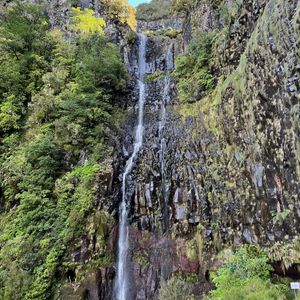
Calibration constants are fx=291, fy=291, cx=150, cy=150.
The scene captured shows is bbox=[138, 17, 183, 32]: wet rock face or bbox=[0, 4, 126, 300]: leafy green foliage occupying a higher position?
bbox=[138, 17, 183, 32]: wet rock face

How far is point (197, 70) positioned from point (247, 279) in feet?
31.3

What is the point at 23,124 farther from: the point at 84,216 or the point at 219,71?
the point at 219,71

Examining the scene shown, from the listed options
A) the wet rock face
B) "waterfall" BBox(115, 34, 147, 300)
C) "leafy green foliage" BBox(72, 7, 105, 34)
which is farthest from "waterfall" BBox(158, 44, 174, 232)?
the wet rock face

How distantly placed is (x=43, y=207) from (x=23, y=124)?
5.31 meters

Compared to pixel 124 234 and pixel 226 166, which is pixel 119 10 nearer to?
pixel 226 166

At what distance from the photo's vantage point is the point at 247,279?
7.09m

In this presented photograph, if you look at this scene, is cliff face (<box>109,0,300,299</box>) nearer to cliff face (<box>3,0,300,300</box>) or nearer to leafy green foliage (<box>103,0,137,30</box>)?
cliff face (<box>3,0,300,300</box>)

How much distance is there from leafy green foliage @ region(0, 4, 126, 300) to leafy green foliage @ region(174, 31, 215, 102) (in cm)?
349

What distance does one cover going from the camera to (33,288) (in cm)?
891

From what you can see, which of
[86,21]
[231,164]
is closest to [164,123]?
[231,164]

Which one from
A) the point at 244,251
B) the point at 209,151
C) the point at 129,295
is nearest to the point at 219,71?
the point at 209,151

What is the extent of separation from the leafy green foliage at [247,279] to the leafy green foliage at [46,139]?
14.9 ft

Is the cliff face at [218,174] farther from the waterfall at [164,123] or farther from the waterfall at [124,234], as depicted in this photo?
the waterfall at [124,234]

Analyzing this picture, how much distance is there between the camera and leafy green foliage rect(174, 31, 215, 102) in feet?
42.2
